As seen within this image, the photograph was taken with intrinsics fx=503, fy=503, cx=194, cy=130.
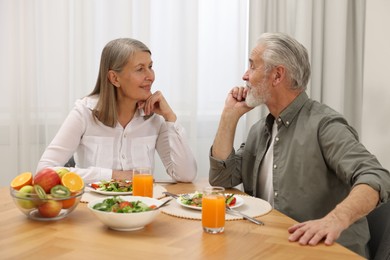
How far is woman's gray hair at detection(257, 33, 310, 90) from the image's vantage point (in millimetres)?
2037

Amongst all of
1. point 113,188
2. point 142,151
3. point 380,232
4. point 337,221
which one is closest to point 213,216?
point 337,221

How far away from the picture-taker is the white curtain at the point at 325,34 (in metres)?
3.28

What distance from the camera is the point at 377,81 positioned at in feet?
10.7

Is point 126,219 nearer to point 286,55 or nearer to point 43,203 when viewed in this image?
point 43,203

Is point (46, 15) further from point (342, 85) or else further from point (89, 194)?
point (342, 85)

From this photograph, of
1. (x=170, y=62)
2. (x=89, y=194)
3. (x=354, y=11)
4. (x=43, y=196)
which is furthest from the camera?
(x=354, y=11)

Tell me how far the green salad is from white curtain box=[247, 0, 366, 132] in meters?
1.93

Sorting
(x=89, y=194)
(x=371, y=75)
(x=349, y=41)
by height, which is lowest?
(x=89, y=194)

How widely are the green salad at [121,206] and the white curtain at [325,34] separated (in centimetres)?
193

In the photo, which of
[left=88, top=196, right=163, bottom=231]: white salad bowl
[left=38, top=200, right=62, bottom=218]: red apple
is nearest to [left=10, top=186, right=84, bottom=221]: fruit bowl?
[left=38, top=200, right=62, bottom=218]: red apple

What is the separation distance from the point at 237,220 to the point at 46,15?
203 centimetres

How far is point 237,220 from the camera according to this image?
153 cm

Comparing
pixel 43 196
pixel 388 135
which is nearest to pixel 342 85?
pixel 388 135

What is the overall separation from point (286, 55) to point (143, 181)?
79 centimetres
